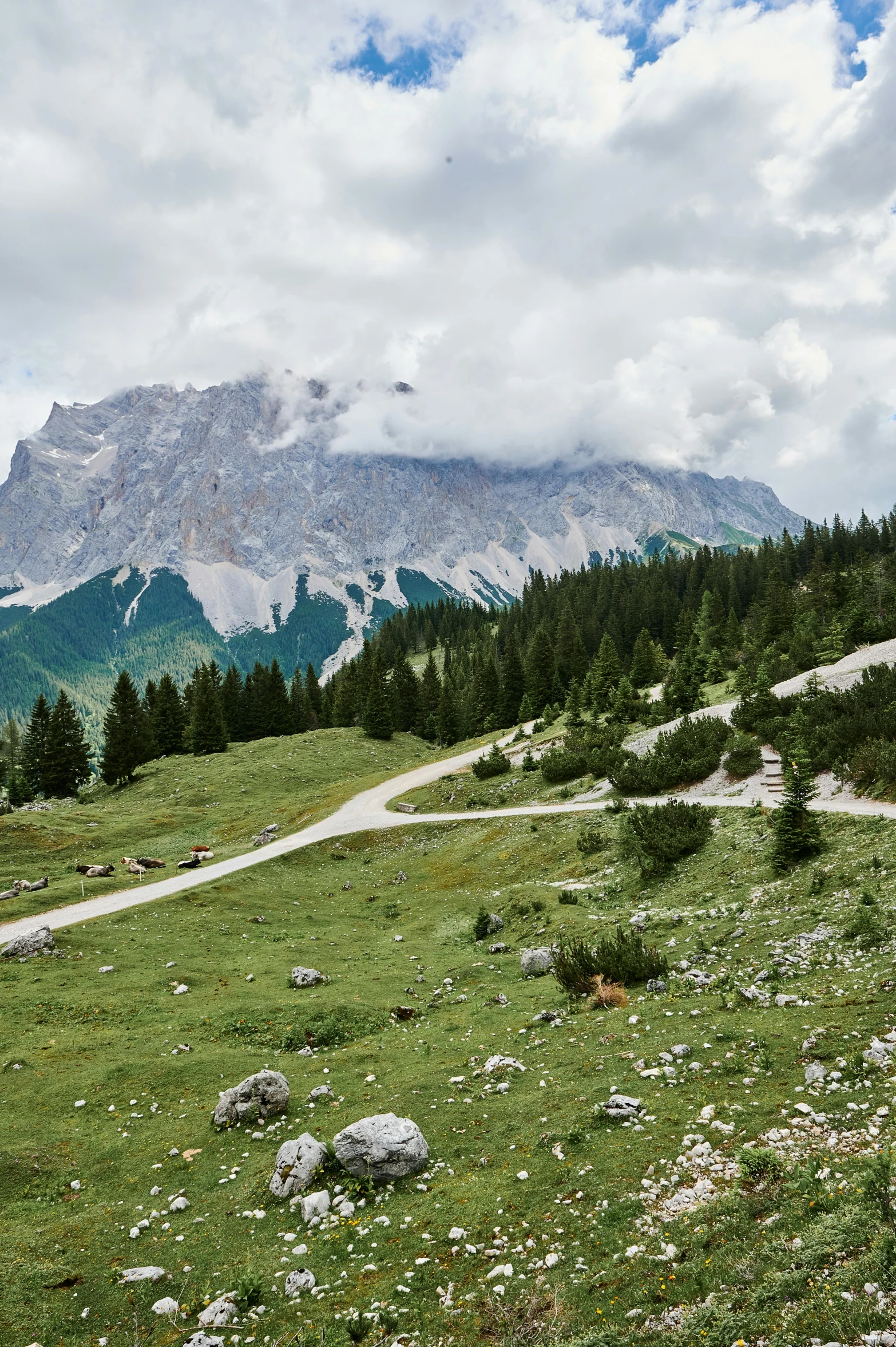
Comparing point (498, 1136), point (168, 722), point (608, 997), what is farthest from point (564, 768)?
point (168, 722)

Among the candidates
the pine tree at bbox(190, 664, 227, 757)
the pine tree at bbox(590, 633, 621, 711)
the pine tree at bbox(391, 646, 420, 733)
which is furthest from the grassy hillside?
the pine tree at bbox(391, 646, 420, 733)

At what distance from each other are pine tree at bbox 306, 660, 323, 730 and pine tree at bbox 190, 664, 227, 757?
28489 mm

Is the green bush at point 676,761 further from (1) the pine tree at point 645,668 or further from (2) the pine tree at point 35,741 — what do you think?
(2) the pine tree at point 35,741

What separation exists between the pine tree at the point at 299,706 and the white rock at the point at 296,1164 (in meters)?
95.8

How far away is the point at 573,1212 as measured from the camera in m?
8.53

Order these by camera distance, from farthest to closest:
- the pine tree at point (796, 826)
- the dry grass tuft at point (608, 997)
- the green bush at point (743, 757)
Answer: the green bush at point (743, 757), the pine tree at point (796, 826), the dry grass tuft at point (608, 997)

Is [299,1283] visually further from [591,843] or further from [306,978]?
[591,843]

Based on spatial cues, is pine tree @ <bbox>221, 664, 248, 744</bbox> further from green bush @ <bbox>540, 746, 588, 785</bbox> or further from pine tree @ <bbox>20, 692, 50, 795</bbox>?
green bush @ <bbox>540, 746, 588, 785</bbox>

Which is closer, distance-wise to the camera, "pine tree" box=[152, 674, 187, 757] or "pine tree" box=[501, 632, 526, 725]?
"pine tree" box=[152, 674, 187, 757]

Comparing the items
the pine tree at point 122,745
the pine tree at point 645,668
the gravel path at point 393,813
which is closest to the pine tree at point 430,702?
the pine tree at point 645,668

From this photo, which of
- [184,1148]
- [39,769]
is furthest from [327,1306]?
[39,769]

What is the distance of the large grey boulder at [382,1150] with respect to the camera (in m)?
10.3

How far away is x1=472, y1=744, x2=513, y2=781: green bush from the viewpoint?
55500 mm

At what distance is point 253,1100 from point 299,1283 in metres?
5.35
